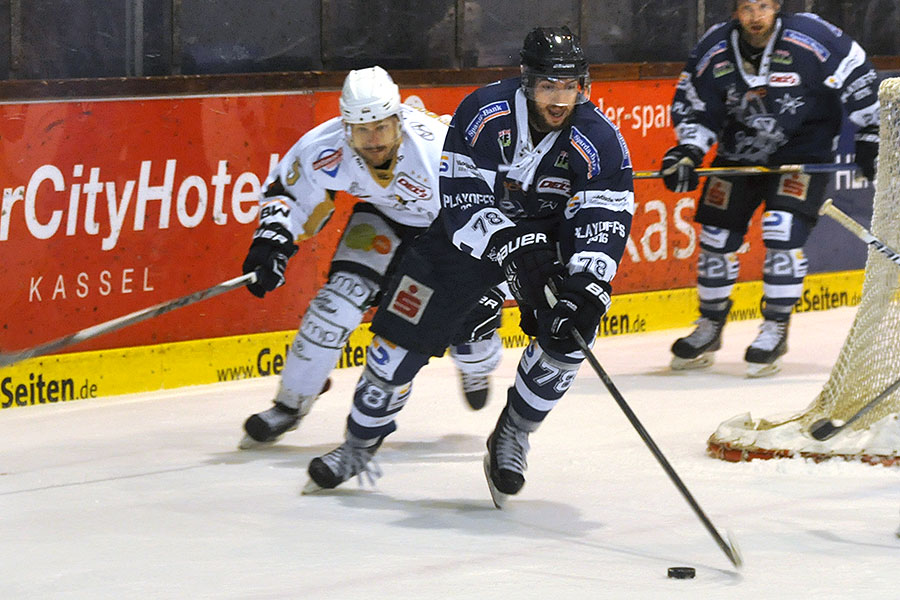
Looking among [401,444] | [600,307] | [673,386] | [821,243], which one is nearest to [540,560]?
[600,307]

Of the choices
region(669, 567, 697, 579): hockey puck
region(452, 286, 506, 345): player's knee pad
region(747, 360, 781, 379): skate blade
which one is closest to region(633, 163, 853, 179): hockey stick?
region(747, 360, 781, 379): skate blade

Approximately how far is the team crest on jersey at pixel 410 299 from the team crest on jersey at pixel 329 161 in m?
0.71

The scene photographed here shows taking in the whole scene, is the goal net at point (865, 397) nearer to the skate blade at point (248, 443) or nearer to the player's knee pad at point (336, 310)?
the player's knee pad at point (336, 310)

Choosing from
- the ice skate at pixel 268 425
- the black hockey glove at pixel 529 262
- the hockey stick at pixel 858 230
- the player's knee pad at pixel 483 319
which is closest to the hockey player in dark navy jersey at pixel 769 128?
the player's knee pad at pixel 483 319

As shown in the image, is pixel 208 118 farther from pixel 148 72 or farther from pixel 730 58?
pixel 730 58

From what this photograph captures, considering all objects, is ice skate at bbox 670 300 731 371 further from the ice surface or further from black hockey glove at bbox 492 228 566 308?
black hockey glove at bbox 492 228 566 308

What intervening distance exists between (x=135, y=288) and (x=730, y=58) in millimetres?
2255

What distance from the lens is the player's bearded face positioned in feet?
13.8

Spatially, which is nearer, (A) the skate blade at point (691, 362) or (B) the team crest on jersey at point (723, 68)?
(B) the team crest on jersey at point (723, 68)

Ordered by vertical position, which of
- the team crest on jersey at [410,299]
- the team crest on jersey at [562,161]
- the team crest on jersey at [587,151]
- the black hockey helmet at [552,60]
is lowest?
the team crest on jersey at [410,299]

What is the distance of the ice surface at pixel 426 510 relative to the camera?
312 cm

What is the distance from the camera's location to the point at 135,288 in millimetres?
5383

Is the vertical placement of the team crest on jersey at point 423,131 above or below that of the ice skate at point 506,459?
above

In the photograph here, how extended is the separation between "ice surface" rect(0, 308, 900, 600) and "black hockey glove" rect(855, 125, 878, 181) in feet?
2.79
